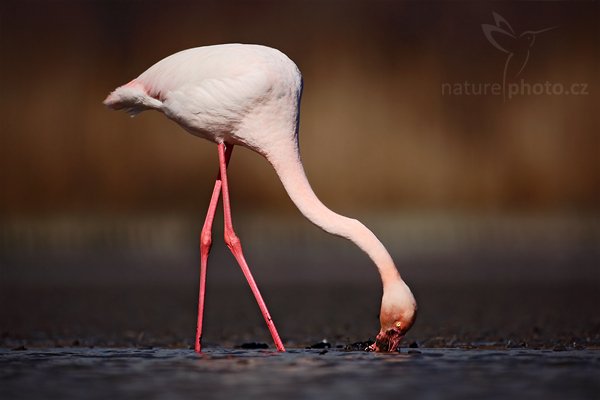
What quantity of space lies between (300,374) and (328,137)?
15923mm

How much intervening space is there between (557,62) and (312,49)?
3.81 meters

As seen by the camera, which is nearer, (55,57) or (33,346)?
(33,346)

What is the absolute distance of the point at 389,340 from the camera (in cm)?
1020

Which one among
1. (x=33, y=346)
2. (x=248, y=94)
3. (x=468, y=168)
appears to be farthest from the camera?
(x=468, y=168)

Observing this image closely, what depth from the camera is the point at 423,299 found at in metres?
16.4

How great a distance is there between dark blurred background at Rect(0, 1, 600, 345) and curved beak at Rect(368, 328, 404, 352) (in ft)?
38.4

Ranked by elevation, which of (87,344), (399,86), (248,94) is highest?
(399,86)

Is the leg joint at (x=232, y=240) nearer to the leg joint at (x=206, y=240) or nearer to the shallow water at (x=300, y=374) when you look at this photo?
the leg joint at (x=206, y=240)

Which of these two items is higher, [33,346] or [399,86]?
[399,86]

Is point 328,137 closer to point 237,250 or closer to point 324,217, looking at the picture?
point 237,250

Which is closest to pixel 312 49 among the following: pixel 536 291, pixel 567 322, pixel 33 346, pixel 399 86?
pixel 399 86

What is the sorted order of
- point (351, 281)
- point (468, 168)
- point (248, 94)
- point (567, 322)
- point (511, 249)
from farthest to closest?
point (468, 168)
point (511, 249)
point (351, 281)
point (567, 322)
point (248, 94)

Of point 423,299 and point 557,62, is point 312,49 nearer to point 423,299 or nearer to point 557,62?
point 557,62

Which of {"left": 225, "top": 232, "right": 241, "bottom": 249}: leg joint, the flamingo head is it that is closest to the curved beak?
the flamingo head
